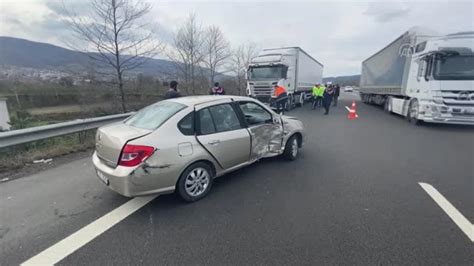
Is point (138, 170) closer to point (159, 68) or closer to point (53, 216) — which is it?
point (53, 216)

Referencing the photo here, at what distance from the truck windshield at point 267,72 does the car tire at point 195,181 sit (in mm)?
12657

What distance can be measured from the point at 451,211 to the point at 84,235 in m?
4.74

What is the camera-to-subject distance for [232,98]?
4.20m

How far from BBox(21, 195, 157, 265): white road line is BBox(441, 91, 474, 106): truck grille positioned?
10948 mm

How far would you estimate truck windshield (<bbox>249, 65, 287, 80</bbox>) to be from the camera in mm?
15070

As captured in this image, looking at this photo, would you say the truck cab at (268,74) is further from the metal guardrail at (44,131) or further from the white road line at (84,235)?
the white road line at (84,235)

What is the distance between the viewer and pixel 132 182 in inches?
115

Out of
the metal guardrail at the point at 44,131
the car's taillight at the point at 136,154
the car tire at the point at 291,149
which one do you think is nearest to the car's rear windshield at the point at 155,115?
the car's taillight at the point at 136,154

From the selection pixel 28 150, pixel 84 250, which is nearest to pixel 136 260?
pixel 84 250

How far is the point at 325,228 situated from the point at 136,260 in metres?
2.14

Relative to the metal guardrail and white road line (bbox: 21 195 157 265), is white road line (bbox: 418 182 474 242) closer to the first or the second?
white road line (bbox: 21 195 157 265)

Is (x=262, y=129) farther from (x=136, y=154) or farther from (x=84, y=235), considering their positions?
(x=84, y=235)

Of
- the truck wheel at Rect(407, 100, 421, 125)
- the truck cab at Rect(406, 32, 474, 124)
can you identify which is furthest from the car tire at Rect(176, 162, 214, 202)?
the truck wheel at Rect(407, 100, 421, 125)

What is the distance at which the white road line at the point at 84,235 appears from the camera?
2.32 m
